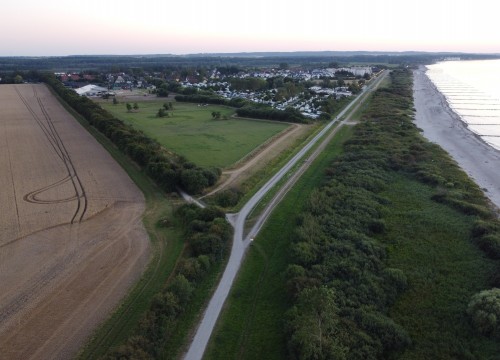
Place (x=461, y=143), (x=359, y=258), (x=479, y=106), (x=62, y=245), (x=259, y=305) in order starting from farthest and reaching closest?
(x=479, y=106)
(x=461, y=143)
(x=62, y=245)
(x=359, y=258)
(x=259, y=305)

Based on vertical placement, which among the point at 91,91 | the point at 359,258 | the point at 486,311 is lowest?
the point at 91,91

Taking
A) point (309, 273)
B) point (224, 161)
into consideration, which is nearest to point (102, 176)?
point (224, 161)

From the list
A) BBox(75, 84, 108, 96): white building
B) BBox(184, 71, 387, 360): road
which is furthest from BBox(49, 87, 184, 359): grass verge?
BBox(75, 84, 108, 96): white building

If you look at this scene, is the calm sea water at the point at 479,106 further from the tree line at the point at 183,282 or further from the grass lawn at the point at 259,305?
the tree line at the point at 183,282

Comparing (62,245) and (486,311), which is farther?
(62,245)

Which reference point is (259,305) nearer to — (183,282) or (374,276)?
(183,282)

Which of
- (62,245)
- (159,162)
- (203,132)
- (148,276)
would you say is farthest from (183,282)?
(203,132)

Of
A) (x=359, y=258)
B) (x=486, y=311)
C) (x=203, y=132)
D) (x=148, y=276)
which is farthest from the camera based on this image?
(x=203, y=132)
